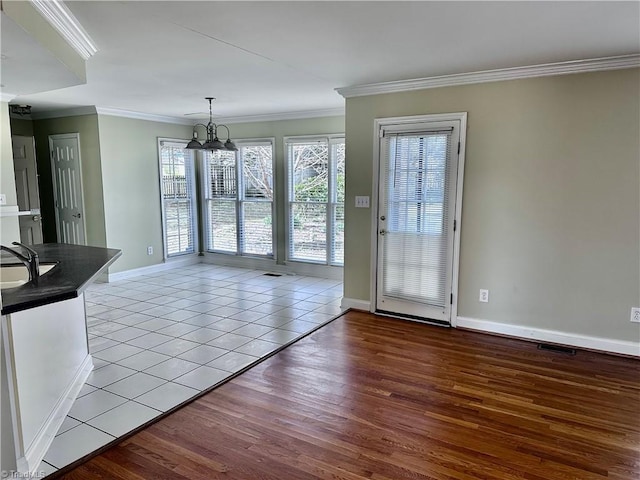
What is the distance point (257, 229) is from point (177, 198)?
1.42m

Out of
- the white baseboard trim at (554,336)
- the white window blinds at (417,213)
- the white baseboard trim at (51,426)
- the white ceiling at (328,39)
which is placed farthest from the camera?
the white window blinds at (417,213)

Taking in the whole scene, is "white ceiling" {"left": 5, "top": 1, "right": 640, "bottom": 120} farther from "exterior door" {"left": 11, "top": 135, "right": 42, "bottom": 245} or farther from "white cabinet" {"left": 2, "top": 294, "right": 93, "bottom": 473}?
"exterior door" {"left": 11, "top": 135, "right": 42, "bottom": 245}

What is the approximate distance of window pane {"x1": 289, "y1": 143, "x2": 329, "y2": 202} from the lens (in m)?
6.12

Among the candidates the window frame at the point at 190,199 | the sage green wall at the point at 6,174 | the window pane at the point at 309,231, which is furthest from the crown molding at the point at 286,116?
the sage green wall at the point at 6,174

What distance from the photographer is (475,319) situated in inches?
159

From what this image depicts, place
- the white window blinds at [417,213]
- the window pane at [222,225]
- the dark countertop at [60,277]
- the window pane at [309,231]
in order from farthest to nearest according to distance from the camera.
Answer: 1. the window pane at [222,225]
2. the window pane at [309,231]
3. the white window blinds at [417,213]
4. the dark countertop at [60,277]

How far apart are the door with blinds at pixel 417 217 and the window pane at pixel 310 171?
1.92m

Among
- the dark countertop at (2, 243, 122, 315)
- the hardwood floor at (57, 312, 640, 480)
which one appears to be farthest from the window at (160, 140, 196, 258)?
the hardwood floor at (57, 312, 640, 480)

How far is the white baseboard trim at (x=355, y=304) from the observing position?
4.60m

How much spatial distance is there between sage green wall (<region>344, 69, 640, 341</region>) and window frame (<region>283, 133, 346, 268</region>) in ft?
6.22

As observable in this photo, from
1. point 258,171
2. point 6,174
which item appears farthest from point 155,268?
point 6,174

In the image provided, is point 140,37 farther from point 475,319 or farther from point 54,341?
point 475,319

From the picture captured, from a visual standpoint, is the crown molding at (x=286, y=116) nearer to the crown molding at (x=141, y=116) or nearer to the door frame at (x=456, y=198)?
the crown molding at (x=141, y=116)

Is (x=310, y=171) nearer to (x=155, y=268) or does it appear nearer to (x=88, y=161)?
(x=155, y=268)
